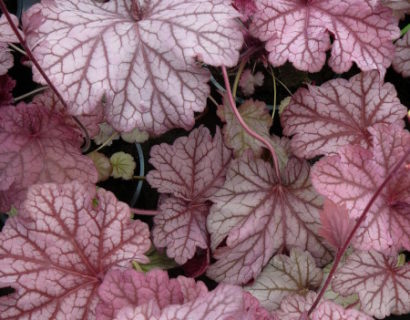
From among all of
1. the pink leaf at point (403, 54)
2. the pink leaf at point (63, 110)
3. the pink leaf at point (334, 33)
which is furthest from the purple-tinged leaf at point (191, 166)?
the pink leaf at point (403, 54)

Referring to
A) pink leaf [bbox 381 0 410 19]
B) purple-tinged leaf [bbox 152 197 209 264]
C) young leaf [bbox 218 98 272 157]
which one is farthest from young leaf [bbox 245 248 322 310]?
pink leaf [bbox 381 0 410 19]

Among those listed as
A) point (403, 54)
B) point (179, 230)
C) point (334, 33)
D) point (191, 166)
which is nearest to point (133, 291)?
point (179, 230)

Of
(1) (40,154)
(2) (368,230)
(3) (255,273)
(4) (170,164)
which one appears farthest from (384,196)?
(1) (40,154)

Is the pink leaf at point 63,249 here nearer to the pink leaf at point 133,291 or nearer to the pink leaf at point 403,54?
the pink leaf at point 133,291

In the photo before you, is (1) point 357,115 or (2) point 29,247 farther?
(1) point 357,115

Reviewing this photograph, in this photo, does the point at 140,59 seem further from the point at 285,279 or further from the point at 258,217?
the point at 285,279

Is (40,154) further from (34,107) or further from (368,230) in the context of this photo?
(368,230)
